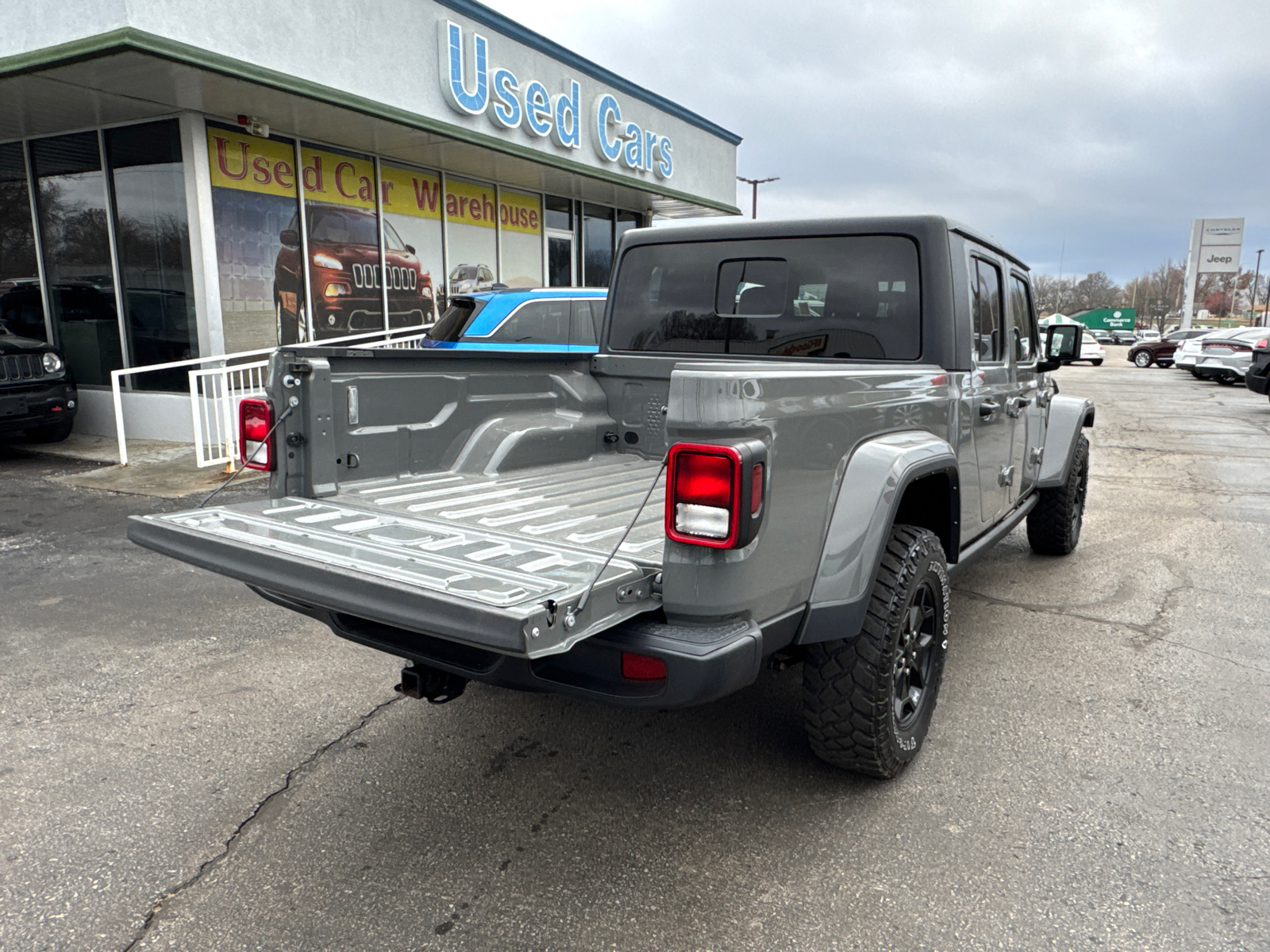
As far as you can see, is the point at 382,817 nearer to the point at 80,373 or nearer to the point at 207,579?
the point at 207,579

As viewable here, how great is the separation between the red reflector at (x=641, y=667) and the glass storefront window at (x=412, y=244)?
441 inches

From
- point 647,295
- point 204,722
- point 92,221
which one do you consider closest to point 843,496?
point 647,295

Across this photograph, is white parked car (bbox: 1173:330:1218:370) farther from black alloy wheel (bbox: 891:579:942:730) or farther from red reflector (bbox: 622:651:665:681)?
red reflector (bbox: 622:651:665:681)

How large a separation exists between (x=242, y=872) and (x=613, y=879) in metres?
1.11

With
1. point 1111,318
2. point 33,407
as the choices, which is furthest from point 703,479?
point 1111,318

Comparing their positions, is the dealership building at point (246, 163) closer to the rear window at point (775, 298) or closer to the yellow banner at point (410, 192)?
the yellow banner at point (410, 192)

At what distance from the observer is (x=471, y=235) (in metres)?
14.0

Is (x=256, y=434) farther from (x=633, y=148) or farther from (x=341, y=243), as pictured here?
(x=633, y=148)

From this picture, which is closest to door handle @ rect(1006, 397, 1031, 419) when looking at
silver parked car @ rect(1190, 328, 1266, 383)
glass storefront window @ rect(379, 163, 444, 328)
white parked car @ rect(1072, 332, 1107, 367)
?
glass storefront window @ rect(379, 163, 444, 328)

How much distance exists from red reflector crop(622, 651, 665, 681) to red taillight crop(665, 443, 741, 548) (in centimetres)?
Answer: 32

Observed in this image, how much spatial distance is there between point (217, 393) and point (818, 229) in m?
8.34

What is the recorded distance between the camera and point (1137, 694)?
3.83 metres

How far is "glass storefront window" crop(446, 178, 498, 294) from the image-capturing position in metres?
13.6

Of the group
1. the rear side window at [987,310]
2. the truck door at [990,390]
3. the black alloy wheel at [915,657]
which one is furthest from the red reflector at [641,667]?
the rear side window at [987,310]
